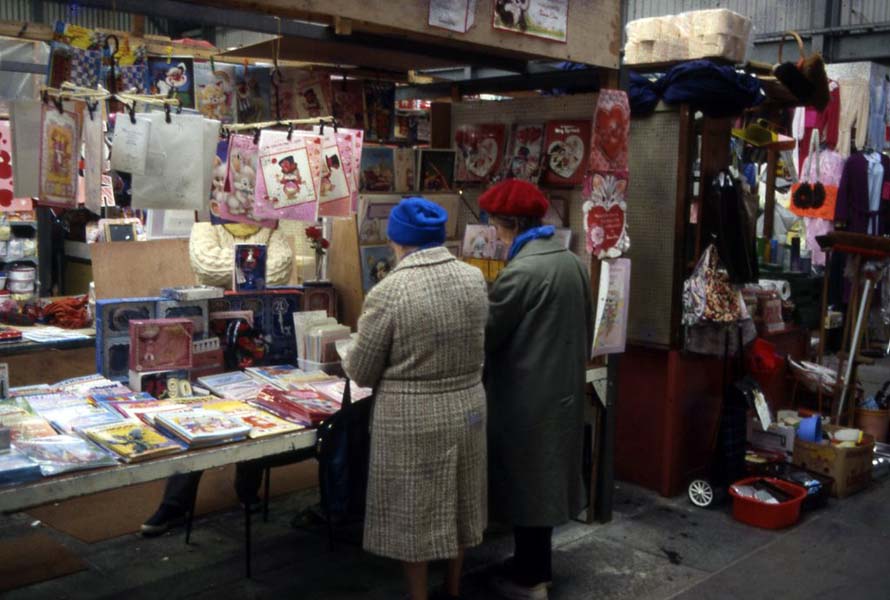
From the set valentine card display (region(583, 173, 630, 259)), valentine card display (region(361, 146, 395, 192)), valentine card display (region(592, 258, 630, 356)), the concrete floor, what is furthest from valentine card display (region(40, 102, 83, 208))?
valentine card display (region(592, 258, 630, 356))

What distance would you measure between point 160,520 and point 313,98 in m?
2.36

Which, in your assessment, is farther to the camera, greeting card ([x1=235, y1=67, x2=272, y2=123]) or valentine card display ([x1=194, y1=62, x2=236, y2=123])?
greeting card ([x1=235, y1=67, x2=272, y2=123])

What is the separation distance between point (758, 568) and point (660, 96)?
2728 millimetres

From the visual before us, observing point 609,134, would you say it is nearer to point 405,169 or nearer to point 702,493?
point 405,169

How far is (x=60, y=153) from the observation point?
3.24 metres

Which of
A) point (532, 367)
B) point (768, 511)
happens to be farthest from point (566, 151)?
point (768, 511)

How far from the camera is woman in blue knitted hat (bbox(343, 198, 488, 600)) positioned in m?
3.22

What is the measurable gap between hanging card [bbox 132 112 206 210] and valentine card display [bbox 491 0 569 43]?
1478 millimetres

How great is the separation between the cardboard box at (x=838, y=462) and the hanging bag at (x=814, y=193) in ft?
14.8

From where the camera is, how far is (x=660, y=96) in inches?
209

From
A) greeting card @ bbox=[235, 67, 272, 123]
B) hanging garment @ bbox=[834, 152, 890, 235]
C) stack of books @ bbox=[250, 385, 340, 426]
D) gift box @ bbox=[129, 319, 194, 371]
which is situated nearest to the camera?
stack of books @ bbox=[250, 385, 340, 426]

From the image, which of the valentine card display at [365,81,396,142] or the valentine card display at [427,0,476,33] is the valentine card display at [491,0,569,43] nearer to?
the valentine card display at [427,0,476,33]

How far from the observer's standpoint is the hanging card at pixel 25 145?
3129mm

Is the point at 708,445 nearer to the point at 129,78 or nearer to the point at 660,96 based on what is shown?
the point at 660,96
